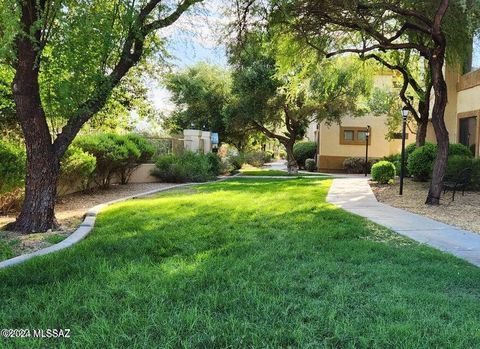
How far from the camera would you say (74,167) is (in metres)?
11.2

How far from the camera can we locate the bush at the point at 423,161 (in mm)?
16406

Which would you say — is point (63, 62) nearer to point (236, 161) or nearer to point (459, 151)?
point (459, 151)

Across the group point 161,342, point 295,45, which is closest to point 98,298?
point 161,342

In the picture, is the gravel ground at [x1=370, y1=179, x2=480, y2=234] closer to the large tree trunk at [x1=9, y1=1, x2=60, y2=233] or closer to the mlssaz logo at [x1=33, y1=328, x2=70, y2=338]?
the mlssaz logo at [x1=33, y1=328, x2=70, y2=338]

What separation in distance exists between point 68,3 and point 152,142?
39.0 feet

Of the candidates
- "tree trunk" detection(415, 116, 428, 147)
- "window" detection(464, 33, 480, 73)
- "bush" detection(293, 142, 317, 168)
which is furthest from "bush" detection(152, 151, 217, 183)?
"bush" detection(293, 142, 317, 168)

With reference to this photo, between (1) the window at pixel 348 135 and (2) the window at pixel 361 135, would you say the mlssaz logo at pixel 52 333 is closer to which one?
(1) the window at pixel 348 135

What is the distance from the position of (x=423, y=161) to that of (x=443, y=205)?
5747 millimetres

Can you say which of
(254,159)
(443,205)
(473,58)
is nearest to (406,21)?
(443,205)

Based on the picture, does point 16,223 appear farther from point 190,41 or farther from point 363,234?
point 363,234

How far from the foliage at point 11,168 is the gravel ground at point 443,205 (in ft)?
27.9

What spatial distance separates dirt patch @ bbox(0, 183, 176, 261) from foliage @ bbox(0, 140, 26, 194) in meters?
0.68

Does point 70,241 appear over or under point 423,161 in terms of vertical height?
under

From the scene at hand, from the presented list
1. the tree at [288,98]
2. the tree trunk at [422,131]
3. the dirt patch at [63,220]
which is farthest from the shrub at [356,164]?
the dirt patch at [63,220]
